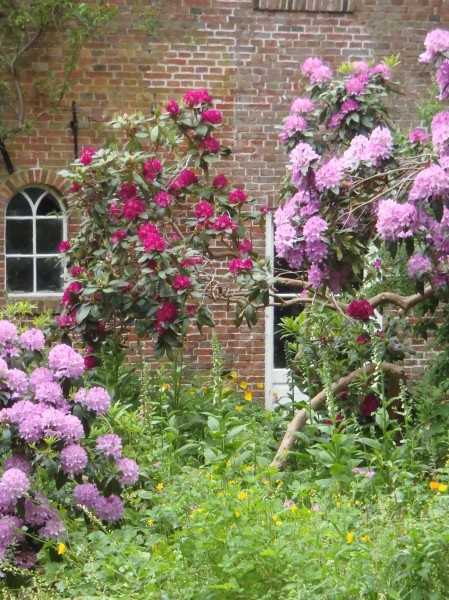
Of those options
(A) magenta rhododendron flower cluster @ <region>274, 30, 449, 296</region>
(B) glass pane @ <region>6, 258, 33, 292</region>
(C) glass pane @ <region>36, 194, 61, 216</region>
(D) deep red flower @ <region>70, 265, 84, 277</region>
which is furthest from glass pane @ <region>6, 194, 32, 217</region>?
(A) magenta rhododendron flower cluster @ <region>274, 30, 449, 296</region>

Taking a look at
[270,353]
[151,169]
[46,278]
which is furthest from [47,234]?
[151,169]

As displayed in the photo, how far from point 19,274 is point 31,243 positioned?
12.1 inches

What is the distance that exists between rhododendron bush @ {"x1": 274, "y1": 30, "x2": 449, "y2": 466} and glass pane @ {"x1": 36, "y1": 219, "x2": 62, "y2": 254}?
3.73 metres

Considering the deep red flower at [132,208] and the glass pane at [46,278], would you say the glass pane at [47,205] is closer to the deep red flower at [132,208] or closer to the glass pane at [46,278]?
the glass pane at [46,278]

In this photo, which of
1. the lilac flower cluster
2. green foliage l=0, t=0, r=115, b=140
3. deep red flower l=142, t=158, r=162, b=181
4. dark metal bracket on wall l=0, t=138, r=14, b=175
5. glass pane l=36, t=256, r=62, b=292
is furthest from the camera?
glass pane l=36, t=256, r=62, b=292

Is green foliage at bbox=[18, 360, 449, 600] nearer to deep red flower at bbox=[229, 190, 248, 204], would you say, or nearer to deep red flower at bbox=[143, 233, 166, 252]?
deep red flower at bbox=[143, 233, 166, 252]

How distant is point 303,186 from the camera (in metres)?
6.87

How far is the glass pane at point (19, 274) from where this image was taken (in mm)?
11523

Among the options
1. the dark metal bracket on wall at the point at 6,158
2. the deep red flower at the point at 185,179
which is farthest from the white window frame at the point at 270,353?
the deep red flower at the point at 185,179

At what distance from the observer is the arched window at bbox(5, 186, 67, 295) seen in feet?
37.8

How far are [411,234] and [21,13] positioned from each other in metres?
5.90

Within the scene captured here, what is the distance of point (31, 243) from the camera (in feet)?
37.9

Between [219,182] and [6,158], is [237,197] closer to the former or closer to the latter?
[219,182]

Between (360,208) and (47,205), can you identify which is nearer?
(360,208)
